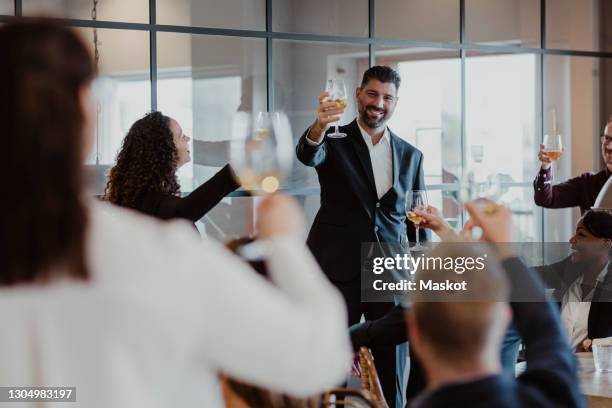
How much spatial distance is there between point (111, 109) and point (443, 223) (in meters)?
3.01

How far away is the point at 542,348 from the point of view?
1.33 meters

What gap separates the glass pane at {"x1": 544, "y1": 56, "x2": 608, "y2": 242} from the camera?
667 centimetres

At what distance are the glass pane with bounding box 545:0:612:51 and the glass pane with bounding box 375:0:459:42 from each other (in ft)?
2.99

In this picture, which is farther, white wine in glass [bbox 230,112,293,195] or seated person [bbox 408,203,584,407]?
white wine in glass [bbox 230,112,293,195]

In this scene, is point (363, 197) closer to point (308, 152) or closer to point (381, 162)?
point (381, 162)

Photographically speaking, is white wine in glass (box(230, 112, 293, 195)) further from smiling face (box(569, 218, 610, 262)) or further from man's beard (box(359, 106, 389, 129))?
man's beard (box(359, 106, 389, 129))

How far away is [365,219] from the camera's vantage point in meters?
4.01

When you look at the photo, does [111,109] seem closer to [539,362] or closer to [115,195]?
[115,195]

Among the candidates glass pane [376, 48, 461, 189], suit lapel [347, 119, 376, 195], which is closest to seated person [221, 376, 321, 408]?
suit lapel [347, 119, 376, 195]

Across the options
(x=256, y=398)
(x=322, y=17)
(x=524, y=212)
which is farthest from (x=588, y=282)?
(x=524, y=212)

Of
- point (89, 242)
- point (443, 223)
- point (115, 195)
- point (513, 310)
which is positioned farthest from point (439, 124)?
point (89, 242)

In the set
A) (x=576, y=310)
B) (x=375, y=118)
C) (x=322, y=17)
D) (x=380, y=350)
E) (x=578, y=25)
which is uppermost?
(x=578, y=25)

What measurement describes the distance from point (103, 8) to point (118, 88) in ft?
1.33

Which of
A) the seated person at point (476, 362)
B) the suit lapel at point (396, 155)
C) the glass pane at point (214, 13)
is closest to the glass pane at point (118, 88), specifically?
the glass pane at point (214, 13)
